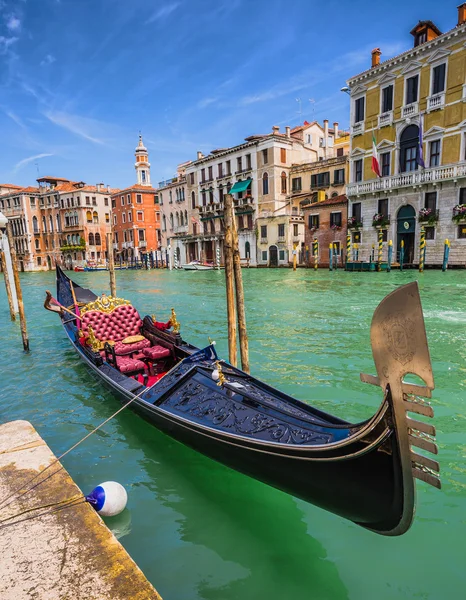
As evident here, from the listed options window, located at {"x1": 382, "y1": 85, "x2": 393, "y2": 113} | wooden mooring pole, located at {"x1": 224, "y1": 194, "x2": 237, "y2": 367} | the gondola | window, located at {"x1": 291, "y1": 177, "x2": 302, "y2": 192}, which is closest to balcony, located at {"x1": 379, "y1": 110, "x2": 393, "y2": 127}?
window, located at {"x1": 382, "y1": 85, "x2": 393, "y2": 113}

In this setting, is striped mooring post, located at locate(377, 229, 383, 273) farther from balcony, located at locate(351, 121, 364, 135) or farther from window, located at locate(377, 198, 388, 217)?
balcony, located at locate(351, 121, 364, 135)

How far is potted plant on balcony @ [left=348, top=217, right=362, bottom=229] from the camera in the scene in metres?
19.8

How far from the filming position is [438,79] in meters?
16.2

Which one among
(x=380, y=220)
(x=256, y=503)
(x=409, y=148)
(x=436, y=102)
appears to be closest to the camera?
(x=256, y=503)

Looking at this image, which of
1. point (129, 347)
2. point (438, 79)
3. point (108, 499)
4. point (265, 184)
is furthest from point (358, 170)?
point (108, 499)

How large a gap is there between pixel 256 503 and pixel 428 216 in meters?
17.4

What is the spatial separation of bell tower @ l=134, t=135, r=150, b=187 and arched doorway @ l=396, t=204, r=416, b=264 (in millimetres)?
29512

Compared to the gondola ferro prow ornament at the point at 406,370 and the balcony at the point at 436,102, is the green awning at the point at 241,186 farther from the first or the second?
the gondola ferro prow ornament at the point at 406,370

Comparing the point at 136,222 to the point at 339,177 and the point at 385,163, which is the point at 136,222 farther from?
the point at 385,163

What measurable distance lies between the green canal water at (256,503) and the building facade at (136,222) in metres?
30.5

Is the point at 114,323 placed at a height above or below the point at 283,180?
below

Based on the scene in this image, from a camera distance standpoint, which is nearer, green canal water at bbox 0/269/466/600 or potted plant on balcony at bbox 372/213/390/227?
green canal water at bbox 0/269/466/600

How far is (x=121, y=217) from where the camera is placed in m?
36.2

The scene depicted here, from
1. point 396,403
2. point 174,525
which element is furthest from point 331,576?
point 396,403
